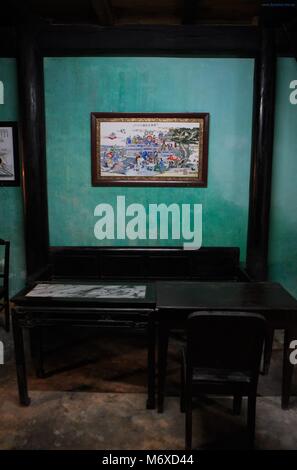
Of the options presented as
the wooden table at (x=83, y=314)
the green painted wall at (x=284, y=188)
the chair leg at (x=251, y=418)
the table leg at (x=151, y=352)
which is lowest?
the chair leg at (x=251, y=418)

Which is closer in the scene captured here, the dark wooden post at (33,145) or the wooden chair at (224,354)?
the wooden chair at (224,354)

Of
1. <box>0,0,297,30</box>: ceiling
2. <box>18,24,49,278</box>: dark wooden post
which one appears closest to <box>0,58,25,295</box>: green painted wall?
<box>18,24,49,278</box>: dark wooden post

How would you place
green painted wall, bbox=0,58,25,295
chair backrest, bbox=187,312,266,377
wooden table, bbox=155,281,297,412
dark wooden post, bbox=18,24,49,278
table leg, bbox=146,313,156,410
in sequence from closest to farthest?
chair backrest, bbox=187,312,266,377 → wooden table, bbox=155,281,297,412 → table leg, bbox=146,313,156,410 → dark wooden post, bbox=18,24,49,278 → green painted wall, bbox=0,58,25,295

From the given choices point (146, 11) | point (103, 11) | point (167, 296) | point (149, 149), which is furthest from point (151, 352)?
point (146, 11)

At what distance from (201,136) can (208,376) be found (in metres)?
2.83

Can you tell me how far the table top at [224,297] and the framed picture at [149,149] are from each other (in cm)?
165

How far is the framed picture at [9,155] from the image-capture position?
441 centimetres

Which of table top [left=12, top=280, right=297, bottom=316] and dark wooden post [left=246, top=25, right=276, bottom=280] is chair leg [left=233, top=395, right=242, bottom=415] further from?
dark wooden post [left=246, top=25, right=276, bottom=280]

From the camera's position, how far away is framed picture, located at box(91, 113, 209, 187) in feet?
14.1

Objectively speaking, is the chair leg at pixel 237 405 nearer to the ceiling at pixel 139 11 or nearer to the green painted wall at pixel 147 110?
the green painted wall at pixel 147 110

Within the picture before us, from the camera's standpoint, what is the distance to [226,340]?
7.18 ft

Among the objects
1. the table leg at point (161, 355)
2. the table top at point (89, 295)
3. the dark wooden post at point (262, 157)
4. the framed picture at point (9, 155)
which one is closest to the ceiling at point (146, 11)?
the dark wooden post at point (262, 157)
